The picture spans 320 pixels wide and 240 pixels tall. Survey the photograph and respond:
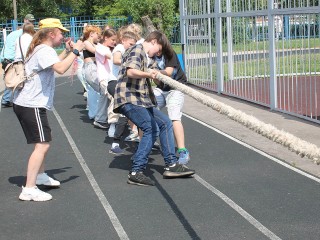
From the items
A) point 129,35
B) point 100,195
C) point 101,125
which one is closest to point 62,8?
point 101,125

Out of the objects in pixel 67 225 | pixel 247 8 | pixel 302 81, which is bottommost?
pixel 67 225

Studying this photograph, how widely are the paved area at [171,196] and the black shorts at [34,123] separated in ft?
2.20

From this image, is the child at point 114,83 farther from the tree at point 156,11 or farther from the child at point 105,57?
the tree at point 156,11

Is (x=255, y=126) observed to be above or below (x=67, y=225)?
above

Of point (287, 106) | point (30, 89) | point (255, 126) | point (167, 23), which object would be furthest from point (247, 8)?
point (167, 23)

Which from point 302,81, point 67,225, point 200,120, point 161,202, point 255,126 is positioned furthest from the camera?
point 200,120

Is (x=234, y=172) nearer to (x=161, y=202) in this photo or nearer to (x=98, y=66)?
(x=161, y=202)

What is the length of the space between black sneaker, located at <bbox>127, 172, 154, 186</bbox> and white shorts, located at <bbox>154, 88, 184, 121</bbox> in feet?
3.72

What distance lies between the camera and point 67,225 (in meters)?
6.87

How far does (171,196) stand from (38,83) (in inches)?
70.6

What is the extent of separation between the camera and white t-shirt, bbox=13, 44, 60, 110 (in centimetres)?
770

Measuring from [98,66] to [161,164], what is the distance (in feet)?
9.26

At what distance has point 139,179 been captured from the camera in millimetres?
8273

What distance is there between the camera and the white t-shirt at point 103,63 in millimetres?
11547
